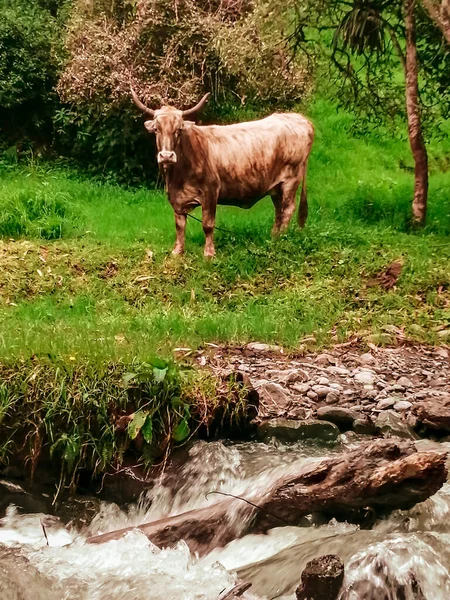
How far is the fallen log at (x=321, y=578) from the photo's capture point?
3027 mm

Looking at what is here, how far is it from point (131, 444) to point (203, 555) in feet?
3.12

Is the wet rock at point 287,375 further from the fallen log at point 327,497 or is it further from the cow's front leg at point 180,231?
the cow's front leg at point 180,231

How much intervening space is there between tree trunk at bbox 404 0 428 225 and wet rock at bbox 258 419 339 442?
5.99 m

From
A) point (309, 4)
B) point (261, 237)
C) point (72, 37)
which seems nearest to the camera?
point (261, 237)

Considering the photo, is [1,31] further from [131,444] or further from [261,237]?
[131,444]

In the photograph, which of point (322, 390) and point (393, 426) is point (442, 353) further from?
point (393, 426)

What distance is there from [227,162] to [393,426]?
17.5ft

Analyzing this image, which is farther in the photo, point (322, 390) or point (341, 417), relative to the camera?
point (322, 390)

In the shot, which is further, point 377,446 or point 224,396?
point 224,396

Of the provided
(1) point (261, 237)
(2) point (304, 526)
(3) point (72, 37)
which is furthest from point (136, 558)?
(3) point (72, 37)

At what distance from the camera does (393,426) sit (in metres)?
5.34

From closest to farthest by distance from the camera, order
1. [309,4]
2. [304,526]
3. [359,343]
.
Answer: [304,526], [359,343], [309,4]

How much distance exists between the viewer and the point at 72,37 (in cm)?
1387

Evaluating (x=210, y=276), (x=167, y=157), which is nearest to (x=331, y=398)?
(x=210, y=276)
